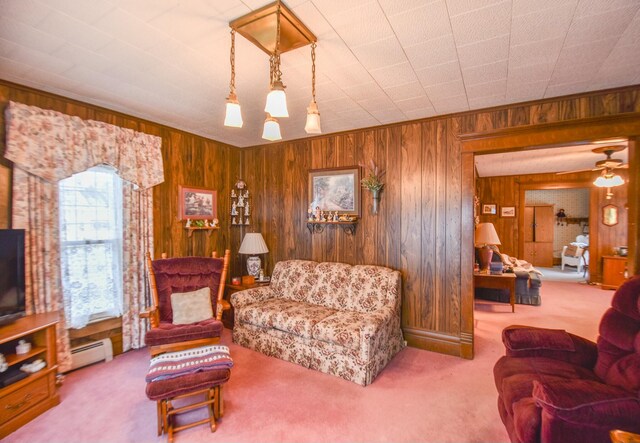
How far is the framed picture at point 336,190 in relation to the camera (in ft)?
12.7

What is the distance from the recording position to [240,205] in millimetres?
4656

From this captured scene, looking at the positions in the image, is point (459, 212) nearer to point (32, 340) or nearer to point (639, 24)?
point (639, 24)

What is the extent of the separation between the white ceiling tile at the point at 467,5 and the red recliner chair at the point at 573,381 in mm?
1974

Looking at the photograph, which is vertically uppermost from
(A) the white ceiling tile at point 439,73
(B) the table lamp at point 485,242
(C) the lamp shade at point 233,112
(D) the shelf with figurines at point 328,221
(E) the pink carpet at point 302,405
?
(A) the white ceiling tile at point 439,73

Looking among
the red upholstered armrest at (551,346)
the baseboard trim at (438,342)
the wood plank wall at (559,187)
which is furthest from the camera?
the wood plank wall at (559,187)

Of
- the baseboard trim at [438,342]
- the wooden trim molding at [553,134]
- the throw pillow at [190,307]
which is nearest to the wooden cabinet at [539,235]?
the baseboard trim at [438,342]

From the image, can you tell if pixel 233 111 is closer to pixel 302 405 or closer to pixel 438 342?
pixel 302 405

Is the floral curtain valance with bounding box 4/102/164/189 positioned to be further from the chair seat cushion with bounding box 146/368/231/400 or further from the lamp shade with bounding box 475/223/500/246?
the lamp shade with bounding box 475/223/500/246

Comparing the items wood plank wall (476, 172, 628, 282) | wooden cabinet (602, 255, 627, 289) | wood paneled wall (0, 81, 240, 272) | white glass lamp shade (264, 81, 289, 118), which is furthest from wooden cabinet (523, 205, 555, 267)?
white glass lamp shade (264, 81, 289, 118)

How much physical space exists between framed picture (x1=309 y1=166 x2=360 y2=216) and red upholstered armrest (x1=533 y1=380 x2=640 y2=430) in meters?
2.66

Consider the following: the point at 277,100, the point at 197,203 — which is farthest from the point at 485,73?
the point at 197,203

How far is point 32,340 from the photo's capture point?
2.45 metres

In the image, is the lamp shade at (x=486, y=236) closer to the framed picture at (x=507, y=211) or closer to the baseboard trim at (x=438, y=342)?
the baseboard trim at (x=438, y=342)

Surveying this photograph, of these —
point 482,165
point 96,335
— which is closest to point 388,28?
point 96,335
